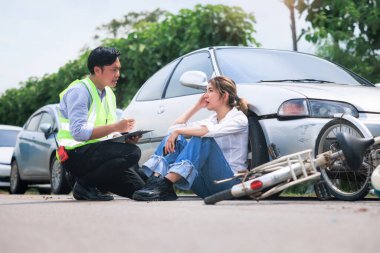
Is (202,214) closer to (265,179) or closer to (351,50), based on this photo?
(265,179)

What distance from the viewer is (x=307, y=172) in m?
5.53

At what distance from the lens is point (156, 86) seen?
8195 mm

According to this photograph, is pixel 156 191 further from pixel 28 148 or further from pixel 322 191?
pixel 28 148

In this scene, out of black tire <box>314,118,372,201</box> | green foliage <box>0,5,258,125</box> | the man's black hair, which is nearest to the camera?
black tire <box>314,118,372,201</box>

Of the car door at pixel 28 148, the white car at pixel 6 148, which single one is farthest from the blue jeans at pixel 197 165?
the white car at pixel 6 148

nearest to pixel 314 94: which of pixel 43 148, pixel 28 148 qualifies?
pixel 43 148

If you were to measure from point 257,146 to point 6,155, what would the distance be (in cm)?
976

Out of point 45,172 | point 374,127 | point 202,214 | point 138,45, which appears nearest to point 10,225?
point 202,214

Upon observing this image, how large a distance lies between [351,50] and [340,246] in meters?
11.3

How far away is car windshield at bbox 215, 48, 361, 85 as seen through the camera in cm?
694

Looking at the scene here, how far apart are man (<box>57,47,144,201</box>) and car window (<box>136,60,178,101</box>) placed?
1168 mm

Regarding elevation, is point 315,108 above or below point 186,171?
above

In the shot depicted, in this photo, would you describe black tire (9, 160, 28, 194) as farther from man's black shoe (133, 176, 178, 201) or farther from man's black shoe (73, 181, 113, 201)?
man's black shoe (133, 176, 178, 201)

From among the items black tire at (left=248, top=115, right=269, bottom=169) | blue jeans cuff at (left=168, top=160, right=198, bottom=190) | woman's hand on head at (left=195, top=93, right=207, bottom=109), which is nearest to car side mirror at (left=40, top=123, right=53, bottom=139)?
woman's hand on head at (left=195, top=93, right=207, bottom=109)
